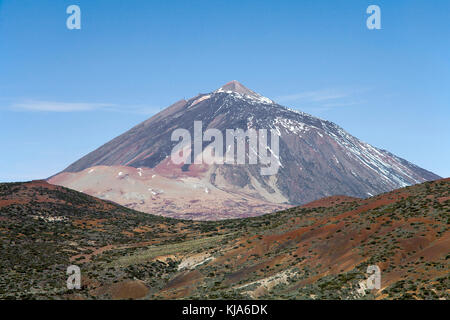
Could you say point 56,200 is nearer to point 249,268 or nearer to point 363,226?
point 249,268

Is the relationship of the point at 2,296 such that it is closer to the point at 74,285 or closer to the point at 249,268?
the point at 74,285

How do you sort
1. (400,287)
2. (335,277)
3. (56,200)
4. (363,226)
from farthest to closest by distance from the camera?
1. (56,200)
2. (363,226)
3. (335,277)
4. (400,287)

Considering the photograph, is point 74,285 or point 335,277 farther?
point 74,285

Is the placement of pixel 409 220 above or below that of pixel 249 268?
above
